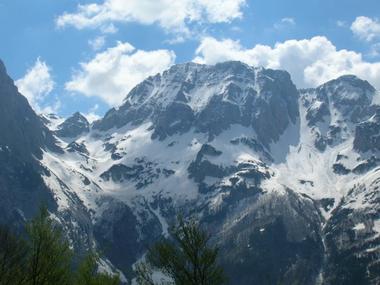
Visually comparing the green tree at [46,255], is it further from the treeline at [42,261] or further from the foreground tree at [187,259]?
the foreground tree at [187,259]

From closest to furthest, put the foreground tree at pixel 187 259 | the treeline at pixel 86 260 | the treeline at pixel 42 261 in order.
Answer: the treeline at pixel 42 261 → the treeline at pixel 86 260 → the foreground tree at pixel 187 259

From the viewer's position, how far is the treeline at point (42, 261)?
147 ft

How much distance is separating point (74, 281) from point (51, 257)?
370cm

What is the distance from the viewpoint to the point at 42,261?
45.8 metres

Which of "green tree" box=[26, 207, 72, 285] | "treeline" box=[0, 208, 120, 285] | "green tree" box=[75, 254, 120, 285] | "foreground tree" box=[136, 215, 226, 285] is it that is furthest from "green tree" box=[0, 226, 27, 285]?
"foreground tree" box=[136, 215, 226, 285]

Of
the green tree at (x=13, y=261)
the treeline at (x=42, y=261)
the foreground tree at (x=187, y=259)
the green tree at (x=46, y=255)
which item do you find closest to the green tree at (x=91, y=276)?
the treeline at (x=42, y=261)

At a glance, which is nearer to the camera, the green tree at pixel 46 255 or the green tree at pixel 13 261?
the green tree at pixel 13 261

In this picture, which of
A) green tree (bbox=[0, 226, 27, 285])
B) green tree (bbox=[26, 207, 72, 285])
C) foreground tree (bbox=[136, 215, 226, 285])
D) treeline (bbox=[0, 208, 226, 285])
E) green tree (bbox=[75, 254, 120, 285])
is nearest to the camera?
green tree (bbox=[0, 226, 27, 285])

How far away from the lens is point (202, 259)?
47656 mm

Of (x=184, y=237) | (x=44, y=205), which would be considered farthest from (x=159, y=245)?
(x=44, y=205)

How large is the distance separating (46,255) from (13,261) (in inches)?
130

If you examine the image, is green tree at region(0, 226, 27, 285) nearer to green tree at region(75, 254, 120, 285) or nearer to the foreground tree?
green tree at region(75, 254, 120, 285)

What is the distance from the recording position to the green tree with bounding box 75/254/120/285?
48.0 m

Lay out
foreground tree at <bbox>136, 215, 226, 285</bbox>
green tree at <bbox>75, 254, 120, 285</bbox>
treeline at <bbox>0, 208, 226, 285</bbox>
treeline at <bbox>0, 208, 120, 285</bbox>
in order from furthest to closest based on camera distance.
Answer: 1. green tree at <bbox>75, 254, 120, 285</bbox>
2. foreground tree at <bbox>136, 215, 226, 285</bbox>
3. treeline at <bbox>0, 208, 226, 285</bbox>
4. treeline at <bbox>0, 208, 120, 285</bbox>
